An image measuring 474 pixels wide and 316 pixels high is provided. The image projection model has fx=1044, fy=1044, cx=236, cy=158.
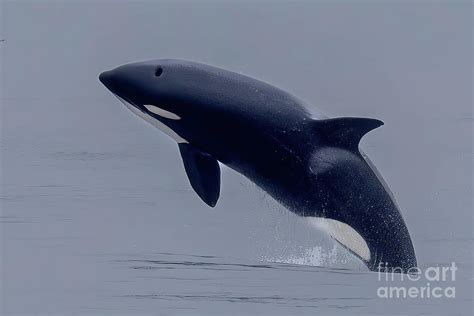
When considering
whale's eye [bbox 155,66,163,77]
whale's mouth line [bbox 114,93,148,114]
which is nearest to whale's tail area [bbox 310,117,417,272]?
whale's eye [bbox 155,66,163,77]

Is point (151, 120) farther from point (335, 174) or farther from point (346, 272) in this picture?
point (346, 272)

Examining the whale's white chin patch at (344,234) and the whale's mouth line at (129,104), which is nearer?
the whale's mouth line at (129,104)

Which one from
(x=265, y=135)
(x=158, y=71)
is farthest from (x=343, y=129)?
(x=158, y=71)

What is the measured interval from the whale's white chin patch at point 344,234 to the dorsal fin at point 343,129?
2.87 feet

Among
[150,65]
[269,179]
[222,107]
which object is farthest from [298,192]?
[150,65]

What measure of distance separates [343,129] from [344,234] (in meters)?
1.25

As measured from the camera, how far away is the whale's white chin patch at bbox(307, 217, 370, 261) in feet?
36.7

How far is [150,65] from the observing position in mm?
10750

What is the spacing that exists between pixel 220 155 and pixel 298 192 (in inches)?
35.7

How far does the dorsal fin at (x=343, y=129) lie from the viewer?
1066 cm

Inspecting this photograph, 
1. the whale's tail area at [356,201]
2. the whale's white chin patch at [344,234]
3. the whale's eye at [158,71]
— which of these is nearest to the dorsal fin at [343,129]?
the whale's tail area at [356,201]

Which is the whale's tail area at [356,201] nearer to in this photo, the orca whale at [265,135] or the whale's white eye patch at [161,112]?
the orca whale at [265,135]

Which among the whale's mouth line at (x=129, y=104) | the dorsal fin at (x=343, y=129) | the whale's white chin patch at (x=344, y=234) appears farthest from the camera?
the whale's white chin patch at (x=344, y=234)

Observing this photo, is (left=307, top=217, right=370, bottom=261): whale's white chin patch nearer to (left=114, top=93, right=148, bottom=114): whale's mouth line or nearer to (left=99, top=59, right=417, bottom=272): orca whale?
(left=99, top=59, right=417, bottom=272): orca whale
